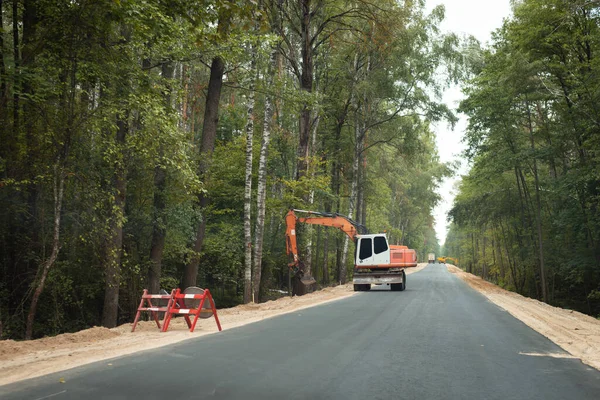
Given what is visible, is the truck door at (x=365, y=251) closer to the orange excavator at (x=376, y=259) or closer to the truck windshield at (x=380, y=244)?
the orange excavator at (x=376, y=259)

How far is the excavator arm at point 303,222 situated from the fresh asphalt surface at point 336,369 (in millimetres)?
8707

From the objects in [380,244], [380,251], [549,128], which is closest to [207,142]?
[380,244]

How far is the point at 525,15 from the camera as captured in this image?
21750mm

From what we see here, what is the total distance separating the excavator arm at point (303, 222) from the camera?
64.8ft

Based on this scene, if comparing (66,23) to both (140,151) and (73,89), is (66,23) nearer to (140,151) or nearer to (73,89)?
(73,89)

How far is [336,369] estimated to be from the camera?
21.7 feet

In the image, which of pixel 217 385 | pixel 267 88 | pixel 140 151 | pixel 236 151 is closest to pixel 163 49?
pixel 140 151

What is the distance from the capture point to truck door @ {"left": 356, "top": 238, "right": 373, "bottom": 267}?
81.7ft

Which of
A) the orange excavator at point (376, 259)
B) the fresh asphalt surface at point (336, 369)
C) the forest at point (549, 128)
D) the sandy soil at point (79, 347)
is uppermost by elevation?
the forest at point (549, 128)

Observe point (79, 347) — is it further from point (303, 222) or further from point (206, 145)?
point (303, 222)

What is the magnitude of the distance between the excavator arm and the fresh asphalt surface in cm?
871

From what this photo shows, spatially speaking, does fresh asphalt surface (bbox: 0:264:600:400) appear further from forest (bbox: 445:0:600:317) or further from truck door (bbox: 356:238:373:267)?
truck door (bbox: 356:238:373:267)

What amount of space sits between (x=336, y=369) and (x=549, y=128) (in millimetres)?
23012

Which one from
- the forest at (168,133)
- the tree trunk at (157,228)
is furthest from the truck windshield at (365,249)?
the tree trunk at (157,228)
